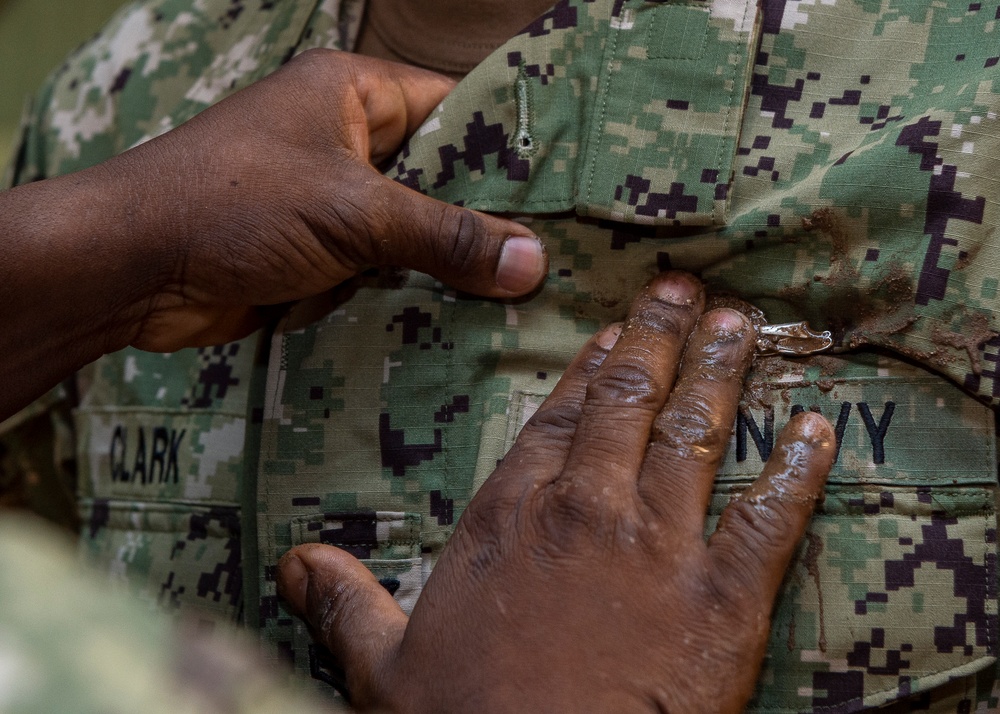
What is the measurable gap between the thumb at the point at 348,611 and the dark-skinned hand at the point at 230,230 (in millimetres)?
334

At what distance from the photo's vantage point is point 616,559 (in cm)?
85

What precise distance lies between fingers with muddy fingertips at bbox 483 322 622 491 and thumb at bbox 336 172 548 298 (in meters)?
0.12

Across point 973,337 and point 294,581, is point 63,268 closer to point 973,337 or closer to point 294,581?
point 294,581

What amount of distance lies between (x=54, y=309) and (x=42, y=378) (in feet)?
0.35

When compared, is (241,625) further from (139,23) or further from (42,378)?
(139,23)

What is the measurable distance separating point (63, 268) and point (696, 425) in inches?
29.5

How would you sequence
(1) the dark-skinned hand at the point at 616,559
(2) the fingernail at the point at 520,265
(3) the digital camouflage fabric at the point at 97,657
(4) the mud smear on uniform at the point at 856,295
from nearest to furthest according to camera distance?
(3) the digital camouflage fabric at the point at 97,657
(1) the dark-skinned hand at the point at 616,559
(4) the mud smear on uniform at the point at 856,295
(2) the fingernail at the point at 520,265

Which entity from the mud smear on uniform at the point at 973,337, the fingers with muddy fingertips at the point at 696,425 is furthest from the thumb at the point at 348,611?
the mud smear on uniform at the point at 973,337

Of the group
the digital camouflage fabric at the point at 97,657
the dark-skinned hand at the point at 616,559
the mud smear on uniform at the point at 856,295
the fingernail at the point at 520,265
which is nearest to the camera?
the digital camouflage fabric at the point at 97,657

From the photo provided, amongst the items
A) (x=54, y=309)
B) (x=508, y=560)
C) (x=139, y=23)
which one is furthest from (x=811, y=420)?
(x=139, y=23)

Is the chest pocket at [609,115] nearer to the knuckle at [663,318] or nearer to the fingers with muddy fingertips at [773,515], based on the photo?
the knuckle at [663,318]

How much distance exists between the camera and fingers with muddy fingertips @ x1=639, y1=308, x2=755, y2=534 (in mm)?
886

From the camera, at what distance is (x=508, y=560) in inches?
35.0

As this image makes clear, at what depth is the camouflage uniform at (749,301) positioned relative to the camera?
2.96 ft
